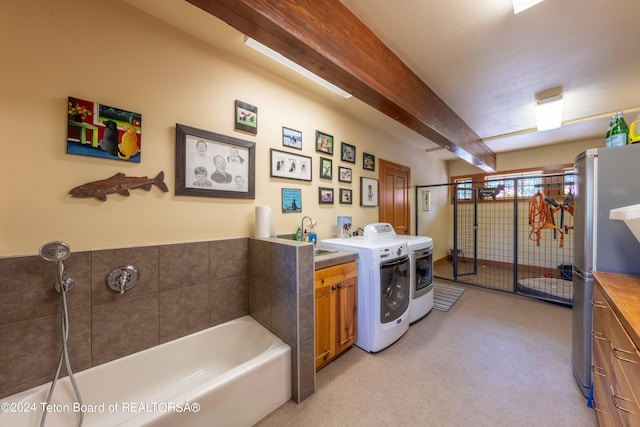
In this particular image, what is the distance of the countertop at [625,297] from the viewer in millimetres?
775

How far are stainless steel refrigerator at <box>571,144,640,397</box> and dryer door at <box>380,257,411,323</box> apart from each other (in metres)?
1.25

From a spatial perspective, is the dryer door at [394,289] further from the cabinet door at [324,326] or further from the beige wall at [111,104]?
the beige wall at [111,104]

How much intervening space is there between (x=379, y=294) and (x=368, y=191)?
5.42 ft

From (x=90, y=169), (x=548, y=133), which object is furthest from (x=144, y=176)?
Answer: (x=548, y=133)

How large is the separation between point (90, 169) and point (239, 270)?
119 cm

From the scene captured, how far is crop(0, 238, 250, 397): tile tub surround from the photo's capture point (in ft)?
3.88

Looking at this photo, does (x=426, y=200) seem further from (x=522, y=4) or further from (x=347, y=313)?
(x=522, y=4)

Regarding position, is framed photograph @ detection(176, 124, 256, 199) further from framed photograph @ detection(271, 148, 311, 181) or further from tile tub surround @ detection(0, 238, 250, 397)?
tile tub surround @ detection(0, 238, 250, 397)

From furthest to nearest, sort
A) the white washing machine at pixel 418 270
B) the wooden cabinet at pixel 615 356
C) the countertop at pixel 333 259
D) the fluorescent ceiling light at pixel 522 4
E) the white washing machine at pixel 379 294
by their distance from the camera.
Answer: the white washing machine at pixel 418 270
the white washing machine at pixel 379 294
the countertop at pixel 333 259
the fluorescent ceiling light at pixel 522 4
the wooden cabinet at pixel 615 356

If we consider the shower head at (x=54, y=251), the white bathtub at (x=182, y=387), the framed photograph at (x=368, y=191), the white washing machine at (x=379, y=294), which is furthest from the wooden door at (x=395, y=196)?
the shower head at (x=54, y=251)

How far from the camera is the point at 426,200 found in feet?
15.6

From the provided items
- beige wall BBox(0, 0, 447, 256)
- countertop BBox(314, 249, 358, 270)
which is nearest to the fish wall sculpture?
beige wall BBox(0, 0, 447, 256)

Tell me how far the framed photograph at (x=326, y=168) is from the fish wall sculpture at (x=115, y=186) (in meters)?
1.59

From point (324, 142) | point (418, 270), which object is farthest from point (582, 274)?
point (324, 142)
